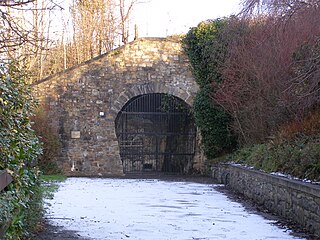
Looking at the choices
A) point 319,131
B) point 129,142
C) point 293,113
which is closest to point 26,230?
point 319,131

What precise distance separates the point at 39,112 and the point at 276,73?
8775 millimetres

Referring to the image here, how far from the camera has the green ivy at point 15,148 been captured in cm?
471

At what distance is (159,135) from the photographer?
71.1ft

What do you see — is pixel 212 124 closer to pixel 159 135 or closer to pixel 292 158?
pixel 159 135

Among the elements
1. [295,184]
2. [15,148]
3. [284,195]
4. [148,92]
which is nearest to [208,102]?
[148,92]

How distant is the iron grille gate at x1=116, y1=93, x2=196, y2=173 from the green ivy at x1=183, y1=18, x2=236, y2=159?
1027 millimetres

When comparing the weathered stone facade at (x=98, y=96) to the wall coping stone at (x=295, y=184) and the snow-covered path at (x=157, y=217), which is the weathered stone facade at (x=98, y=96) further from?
the wall coping stone at (x=295, y=184)

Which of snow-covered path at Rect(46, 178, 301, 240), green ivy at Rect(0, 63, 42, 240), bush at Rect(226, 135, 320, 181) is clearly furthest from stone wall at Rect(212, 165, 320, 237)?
green ivy at Rect(0, 63, 42, 240)

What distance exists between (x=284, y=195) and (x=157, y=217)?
2.03m

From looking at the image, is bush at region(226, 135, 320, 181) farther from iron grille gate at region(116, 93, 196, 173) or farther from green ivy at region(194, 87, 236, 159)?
iron grille gate at region(116, 93, 196, 173)

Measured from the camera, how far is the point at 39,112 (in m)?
19.3

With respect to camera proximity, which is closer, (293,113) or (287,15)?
(287,15)

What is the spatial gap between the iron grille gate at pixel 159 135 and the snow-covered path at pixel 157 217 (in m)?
8.41

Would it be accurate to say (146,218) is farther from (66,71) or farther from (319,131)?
(66,71)
